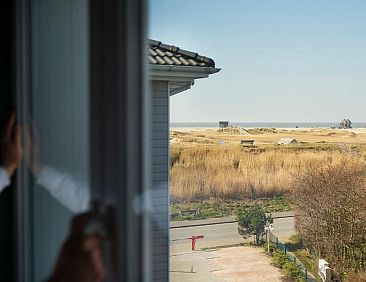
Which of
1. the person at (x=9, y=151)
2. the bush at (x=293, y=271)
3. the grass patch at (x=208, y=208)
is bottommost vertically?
the bush at (x=293, y=271)

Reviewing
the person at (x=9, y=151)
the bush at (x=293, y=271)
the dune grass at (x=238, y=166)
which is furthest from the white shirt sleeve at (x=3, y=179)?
the bush at (x=293, y=271)

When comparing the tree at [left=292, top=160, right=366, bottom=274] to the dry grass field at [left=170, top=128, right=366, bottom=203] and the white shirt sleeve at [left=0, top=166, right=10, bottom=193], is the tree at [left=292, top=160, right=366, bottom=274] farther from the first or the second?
the white shirt sleeve at [left=0, top=166, right=10, bottom=193]

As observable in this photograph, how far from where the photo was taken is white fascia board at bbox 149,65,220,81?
1.45 m

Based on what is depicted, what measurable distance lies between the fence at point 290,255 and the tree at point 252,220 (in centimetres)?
4

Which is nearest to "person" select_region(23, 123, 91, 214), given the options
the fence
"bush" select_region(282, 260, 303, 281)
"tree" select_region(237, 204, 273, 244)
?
"tree" select_region(237, 204, 273, 244)

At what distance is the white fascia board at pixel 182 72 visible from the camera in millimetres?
1454

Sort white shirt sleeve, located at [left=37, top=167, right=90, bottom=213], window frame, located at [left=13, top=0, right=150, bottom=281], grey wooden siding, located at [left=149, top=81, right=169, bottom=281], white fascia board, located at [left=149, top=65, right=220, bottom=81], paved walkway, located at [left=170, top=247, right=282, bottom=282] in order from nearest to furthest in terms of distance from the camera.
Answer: window frame, located at [left=13, top=0, right=150, bottom=281] → white shirt sleeve, located at [left=37, top=167, right=90, bottom=213] → grey wooden siding, located at [left=149, top=81, right=169, bottom=281] → white fascia board, located at [left=149, top=65, right=220, bottom=81] → paved walkway, located at [left=170, top=247, right=282, bottom=282]

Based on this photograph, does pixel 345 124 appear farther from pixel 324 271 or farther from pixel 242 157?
pixel 324 271

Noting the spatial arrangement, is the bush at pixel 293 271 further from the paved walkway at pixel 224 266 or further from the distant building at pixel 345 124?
the distant building at pixel 345 124

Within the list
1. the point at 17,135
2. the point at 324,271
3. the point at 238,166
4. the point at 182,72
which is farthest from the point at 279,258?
the point at 17,135

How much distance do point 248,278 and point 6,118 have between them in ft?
3.42

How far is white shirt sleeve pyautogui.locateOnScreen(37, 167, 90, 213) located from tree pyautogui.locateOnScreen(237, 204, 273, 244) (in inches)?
24.4

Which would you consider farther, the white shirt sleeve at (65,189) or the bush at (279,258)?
the bush at (279,258)

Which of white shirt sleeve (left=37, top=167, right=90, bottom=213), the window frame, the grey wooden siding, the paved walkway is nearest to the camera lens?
the window frame
